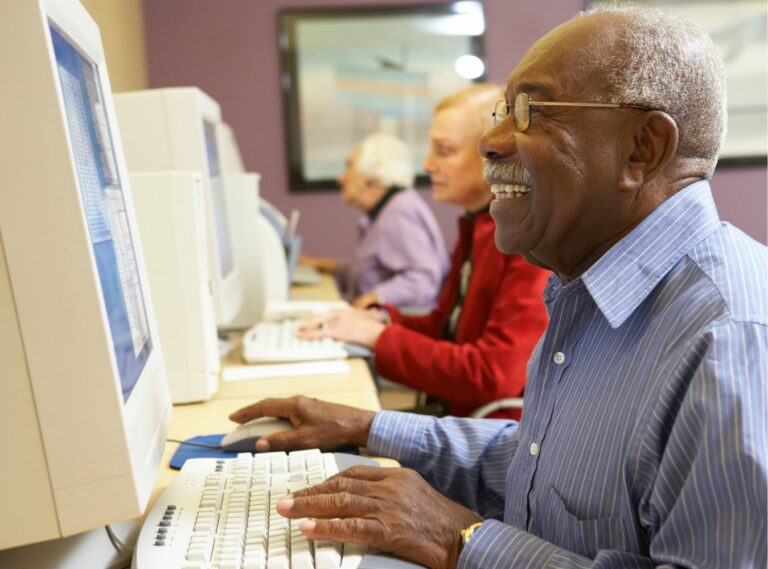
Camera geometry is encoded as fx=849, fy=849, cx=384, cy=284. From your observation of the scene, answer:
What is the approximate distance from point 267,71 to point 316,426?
3546 millimetres

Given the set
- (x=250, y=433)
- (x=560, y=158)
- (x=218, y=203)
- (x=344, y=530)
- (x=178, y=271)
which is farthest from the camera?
(x=218, y=203)

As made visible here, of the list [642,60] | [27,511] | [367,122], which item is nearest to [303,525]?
[27,511]

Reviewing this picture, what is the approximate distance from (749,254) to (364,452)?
604mm

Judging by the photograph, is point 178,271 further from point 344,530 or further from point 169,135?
point 344,530

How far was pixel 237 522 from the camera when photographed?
33.1 inches

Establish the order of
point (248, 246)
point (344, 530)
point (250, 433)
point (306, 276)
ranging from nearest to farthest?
point (344, 530) → point (250, 433) → point (248, 246) → point (306, 276)

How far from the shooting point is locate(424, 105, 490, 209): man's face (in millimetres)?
2000

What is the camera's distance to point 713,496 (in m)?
0.65

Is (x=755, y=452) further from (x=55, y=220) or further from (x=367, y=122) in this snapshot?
(x=367, y=122)

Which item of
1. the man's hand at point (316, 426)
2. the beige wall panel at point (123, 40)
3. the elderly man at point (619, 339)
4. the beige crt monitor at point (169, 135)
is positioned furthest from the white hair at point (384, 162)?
the elderly man at point (619, 339)

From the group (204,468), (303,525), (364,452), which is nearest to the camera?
(303,525)

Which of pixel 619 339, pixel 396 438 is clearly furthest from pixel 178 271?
pixel 619 339

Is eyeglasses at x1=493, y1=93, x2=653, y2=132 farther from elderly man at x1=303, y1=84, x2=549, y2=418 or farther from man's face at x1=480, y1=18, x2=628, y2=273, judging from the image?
elderly man at x1=303, y1=84, x2=549, y2=418

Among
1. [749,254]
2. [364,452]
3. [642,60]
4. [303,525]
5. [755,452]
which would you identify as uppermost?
[642,60]
